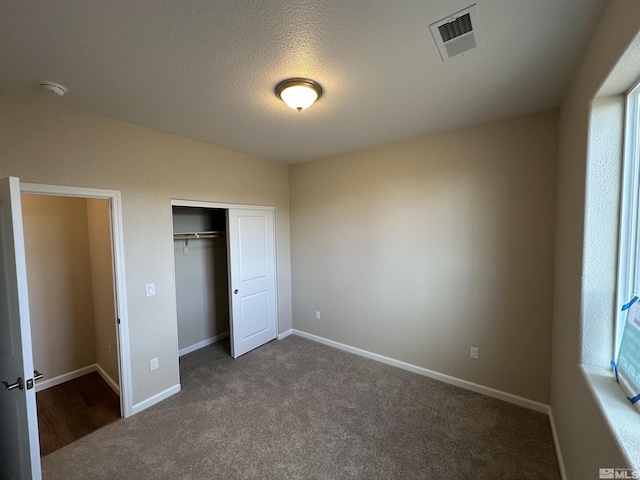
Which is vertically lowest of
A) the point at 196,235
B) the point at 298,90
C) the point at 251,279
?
the point at 251,279

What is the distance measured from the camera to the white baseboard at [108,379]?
2.83 metres

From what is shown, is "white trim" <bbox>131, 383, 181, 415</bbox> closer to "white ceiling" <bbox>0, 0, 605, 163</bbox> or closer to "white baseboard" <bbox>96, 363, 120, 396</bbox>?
"white baseboard" <bbox>96, 363, 120, 396</bbox>

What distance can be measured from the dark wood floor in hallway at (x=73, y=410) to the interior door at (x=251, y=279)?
4.42 feet

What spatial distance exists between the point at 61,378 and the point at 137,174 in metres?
2.61

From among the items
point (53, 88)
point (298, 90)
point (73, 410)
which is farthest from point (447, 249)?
point (73, 410)

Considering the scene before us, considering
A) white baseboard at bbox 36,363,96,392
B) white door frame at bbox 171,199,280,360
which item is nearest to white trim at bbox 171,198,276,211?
white door frame at bbox 171,199,280,360

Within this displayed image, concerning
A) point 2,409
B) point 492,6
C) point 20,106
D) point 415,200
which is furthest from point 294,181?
point 2,409

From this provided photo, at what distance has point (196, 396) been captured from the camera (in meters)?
2.65

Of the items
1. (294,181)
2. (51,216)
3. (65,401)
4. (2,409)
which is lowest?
(65,401)

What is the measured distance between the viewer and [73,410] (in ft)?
8.23

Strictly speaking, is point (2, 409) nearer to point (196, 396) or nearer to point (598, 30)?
point (196, 396)

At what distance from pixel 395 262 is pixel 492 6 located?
2367 mm

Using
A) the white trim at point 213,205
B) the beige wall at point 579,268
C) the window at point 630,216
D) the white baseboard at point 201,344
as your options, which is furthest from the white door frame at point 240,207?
the window at point 630,216

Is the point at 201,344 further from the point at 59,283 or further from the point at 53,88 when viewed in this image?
the point at 53,88
